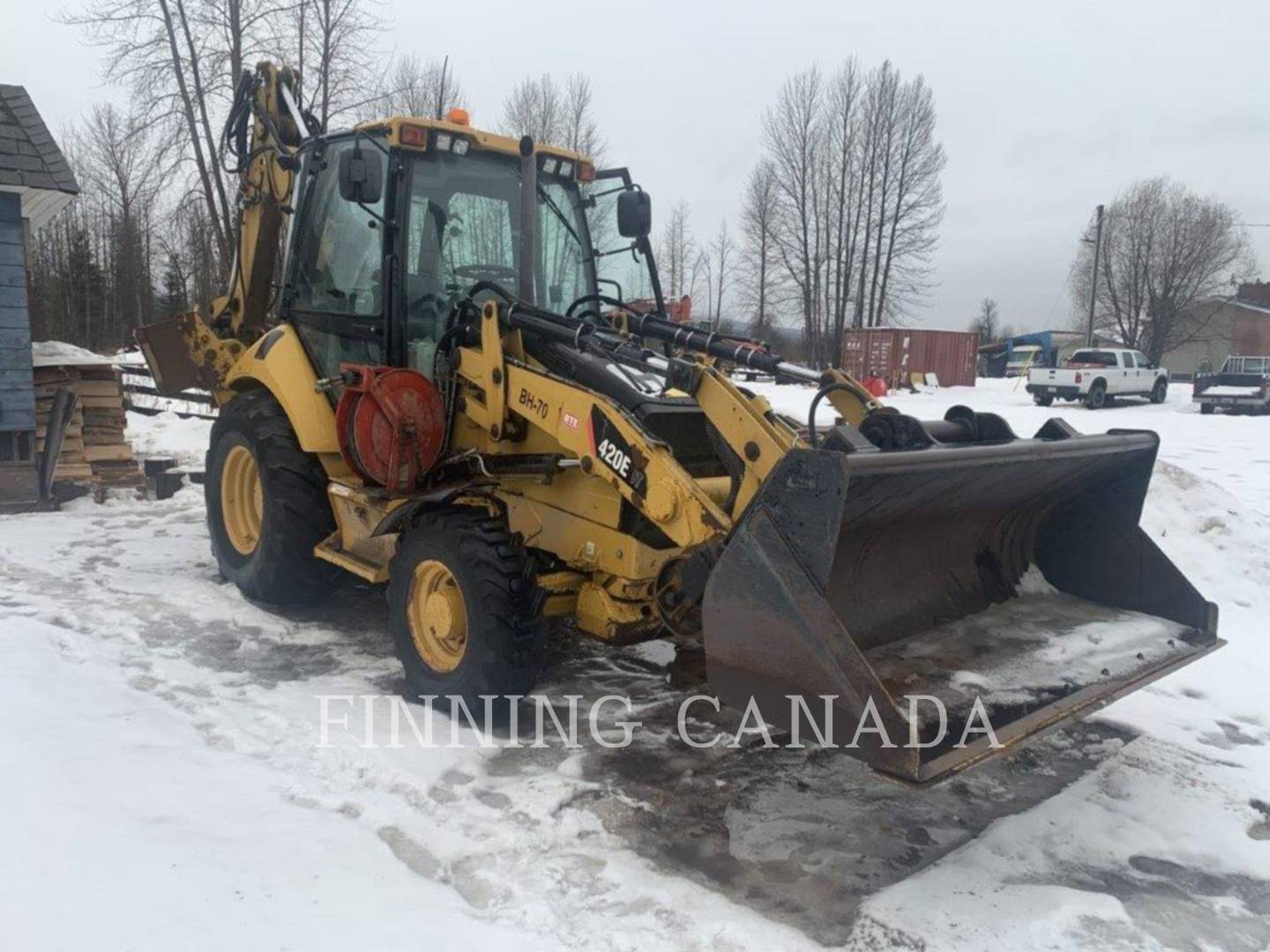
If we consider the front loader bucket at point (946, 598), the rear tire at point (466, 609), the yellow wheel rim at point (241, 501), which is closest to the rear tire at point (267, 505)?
the yellow wheel rim at point (241, 501)

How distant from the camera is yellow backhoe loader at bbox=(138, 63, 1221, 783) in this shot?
10.7 feet

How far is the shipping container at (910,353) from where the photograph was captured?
35125mm

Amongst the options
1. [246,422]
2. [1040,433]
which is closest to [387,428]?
[246,422]

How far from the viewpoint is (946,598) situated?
14.3 feet

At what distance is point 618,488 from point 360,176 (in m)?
1.97

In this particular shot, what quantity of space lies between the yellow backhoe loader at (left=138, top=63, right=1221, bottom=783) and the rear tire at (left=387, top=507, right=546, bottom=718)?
0.01 metres

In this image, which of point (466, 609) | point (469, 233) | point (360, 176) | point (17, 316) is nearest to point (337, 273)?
point (469, 233)

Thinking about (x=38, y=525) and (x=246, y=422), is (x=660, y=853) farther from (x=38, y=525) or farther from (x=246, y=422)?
(x=38, y=525)

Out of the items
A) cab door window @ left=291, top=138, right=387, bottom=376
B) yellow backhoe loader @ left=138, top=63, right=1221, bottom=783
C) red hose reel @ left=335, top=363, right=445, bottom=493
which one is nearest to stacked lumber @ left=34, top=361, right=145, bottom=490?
yellow backhoe loader @ left=138, top=63, right=1221, bottom=783

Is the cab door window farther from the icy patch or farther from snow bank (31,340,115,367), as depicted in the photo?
snow bank (31,340,115,367)

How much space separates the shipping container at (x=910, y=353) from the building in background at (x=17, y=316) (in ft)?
92.5

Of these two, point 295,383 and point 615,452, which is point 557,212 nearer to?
point 295,383

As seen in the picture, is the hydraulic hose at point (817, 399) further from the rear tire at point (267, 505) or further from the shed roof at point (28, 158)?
the shed roof at point (28, 158)

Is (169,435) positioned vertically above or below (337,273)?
below
